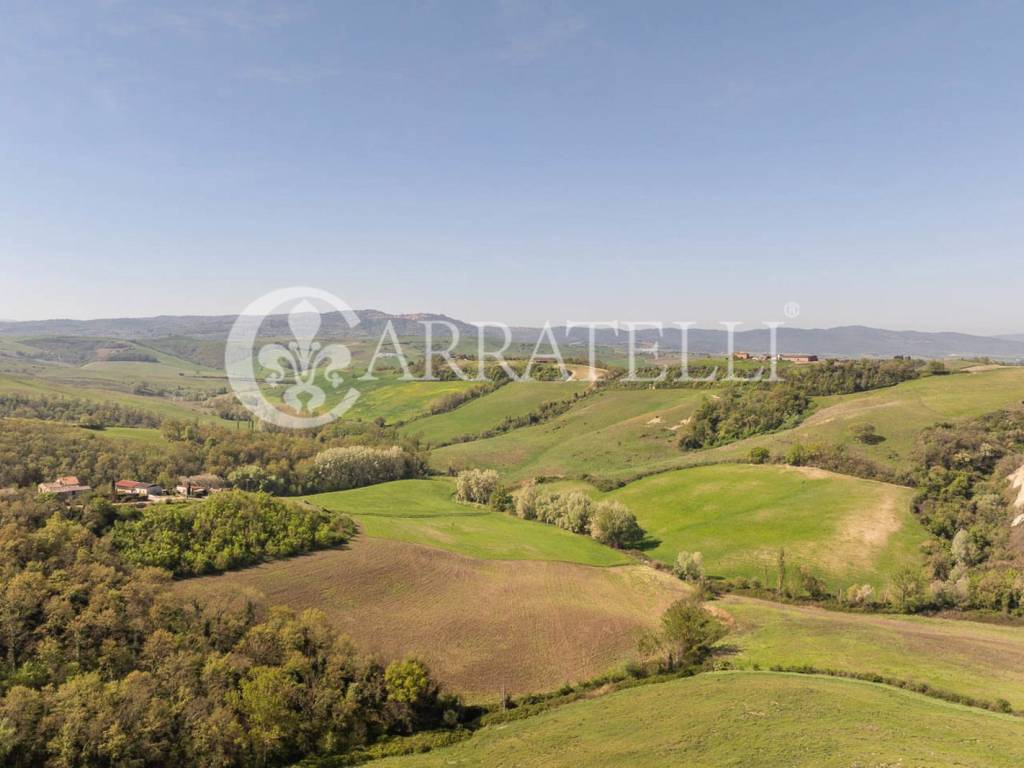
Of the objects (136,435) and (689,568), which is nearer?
(689,568)

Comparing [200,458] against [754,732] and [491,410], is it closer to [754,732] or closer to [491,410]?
[491,410]

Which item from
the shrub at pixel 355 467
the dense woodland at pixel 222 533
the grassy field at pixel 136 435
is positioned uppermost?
the grassy field at pixel 136 435

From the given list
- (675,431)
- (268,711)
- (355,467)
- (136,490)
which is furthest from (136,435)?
(675,431)

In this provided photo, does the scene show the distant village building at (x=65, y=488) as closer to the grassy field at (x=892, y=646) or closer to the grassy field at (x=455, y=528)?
the grassy field at (x=455, y=528)

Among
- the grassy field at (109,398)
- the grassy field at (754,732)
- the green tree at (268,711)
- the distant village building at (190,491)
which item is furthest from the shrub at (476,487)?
the grassy field at (109,398)

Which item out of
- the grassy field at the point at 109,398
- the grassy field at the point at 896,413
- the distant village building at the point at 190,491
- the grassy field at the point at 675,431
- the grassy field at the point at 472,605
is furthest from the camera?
the grassy field at the point at 109,398

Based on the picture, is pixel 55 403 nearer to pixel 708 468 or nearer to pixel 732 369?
pixel 708 468

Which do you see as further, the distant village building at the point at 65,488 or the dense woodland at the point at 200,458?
the dense woodland at the point at 200,458
